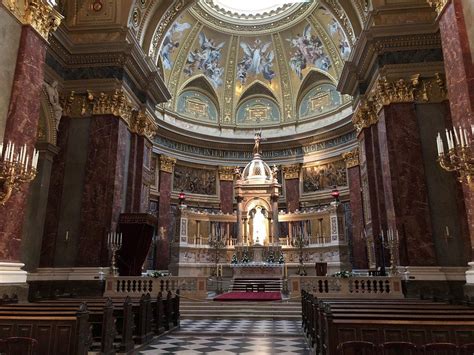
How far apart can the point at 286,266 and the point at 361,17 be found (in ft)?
38.2

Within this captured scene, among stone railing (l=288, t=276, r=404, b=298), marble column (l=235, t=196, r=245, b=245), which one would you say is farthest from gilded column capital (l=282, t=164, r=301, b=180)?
stone railing (l=288, t=276, r=404, b=298)

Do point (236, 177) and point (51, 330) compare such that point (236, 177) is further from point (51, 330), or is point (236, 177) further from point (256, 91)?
point (51, 330)

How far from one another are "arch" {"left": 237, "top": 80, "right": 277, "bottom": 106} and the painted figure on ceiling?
2.33 meters

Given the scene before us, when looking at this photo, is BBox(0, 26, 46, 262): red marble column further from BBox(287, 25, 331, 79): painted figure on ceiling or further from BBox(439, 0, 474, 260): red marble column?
BBox(287, 25, 331, 79): painted figure on ceiling

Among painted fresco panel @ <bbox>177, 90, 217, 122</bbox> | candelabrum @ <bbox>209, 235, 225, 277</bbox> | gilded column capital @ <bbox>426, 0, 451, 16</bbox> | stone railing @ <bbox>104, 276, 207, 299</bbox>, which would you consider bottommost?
stone railing @ <bbox>104, 276, 207, 299</bbox>

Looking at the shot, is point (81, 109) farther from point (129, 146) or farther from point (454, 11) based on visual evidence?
point (454, 11)

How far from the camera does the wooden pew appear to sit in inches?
186

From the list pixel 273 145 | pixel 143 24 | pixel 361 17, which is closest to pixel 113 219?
pixel 143 24

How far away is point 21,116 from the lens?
781 cm

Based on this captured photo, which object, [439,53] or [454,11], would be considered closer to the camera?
[454,11]

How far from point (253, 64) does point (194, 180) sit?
905 centimetres

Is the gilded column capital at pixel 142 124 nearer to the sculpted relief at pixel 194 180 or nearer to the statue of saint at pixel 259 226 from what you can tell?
the sculpted relief at pixel 194 180

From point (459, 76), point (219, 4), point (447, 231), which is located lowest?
point (447, 231)

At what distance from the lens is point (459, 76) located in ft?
24.2
